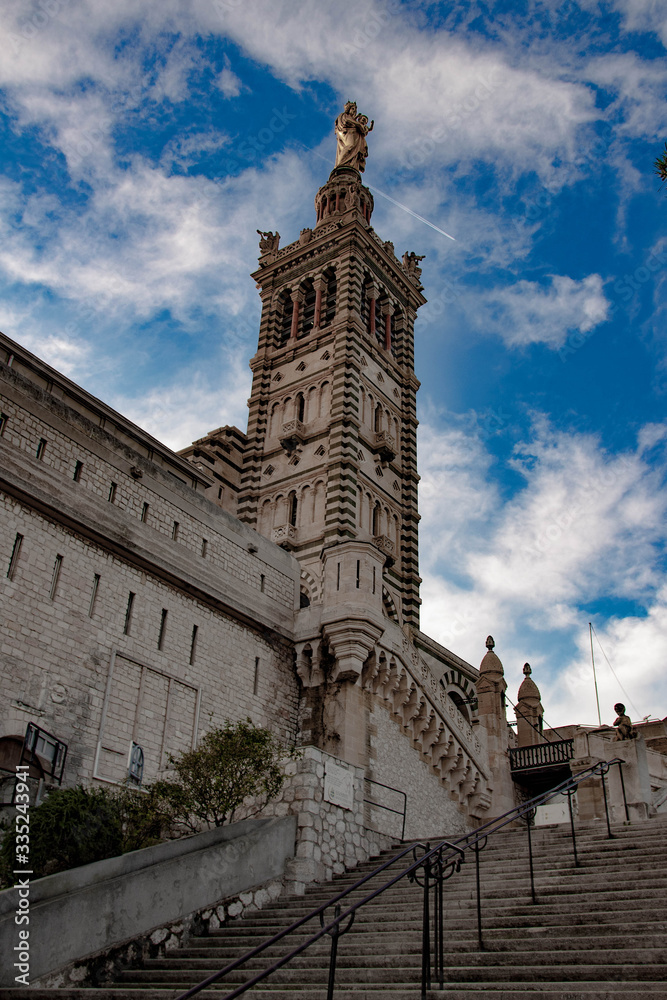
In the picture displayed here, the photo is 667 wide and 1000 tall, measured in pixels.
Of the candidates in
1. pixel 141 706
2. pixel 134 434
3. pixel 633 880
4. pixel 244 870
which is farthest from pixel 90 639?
pixel 134 434

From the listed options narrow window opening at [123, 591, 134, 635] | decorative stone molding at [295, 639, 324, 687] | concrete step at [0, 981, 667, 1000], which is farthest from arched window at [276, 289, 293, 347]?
concrete step at [0, 981, 667, 1000]

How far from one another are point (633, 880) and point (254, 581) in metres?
12.8

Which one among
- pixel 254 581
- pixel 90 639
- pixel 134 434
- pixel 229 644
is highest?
pixel 134 434

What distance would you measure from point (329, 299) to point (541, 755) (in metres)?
21.9

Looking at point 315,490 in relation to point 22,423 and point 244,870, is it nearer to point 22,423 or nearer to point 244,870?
point 22,423

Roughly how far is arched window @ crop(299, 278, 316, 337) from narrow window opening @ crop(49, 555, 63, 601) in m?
24.4

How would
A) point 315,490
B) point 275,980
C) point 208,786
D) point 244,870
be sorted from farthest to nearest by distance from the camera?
point 315,490, point 208,786, point 244,870, point 275,980

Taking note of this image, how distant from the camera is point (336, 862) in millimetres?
13883

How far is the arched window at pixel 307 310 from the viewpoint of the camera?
128 feet

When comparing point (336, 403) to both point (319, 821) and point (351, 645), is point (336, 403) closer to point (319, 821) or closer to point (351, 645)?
point (351, 645)

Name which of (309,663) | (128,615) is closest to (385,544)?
(309,663)

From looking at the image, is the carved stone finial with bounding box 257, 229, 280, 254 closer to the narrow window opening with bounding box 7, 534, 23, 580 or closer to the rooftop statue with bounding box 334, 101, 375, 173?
the rooftop statue with bounding box 334, 101, 375, 173

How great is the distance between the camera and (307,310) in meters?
40.0

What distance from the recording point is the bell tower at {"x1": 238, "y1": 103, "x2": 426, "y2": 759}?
32156 mm
